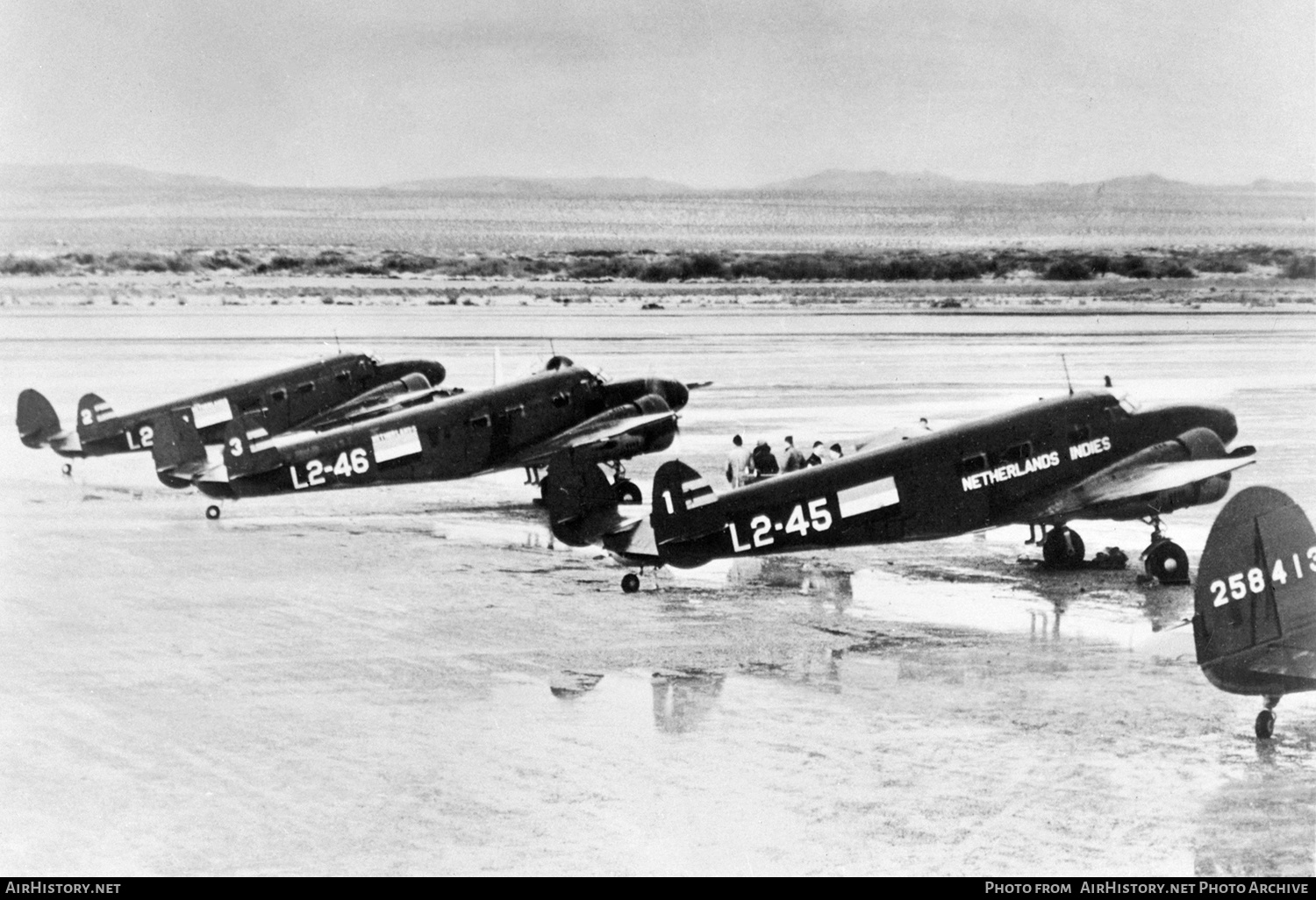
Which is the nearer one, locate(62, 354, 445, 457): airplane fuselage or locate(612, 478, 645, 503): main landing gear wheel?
locate(612, 478, 645, 503): main landing gear wheel

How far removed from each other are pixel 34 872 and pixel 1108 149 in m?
146

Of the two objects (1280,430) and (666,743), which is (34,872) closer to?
(666,743)

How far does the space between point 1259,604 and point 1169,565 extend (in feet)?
24.2

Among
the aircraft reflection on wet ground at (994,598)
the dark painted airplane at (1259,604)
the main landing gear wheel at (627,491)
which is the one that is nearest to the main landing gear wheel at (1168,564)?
the aircraft reflection on wet ground at (994,598)

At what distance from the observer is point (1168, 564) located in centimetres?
2097

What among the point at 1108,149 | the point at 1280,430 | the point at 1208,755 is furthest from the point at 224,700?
the point at 1108,149

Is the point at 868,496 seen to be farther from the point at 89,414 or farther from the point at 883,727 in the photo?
the point at 89,414

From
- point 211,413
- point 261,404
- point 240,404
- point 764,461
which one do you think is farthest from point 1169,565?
point 211,413

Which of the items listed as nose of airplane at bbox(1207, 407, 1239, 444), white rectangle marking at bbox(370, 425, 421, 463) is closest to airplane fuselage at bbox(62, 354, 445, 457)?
white rectangle marking at bbox(370, 425, 421, 463)

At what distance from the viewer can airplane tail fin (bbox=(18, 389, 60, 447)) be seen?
3362 centimetres

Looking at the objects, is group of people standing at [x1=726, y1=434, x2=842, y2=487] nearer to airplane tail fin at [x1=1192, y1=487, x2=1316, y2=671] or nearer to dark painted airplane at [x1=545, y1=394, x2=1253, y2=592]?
dark painted airplane at [x1=545, y1=394, x2=1253, y2=592]

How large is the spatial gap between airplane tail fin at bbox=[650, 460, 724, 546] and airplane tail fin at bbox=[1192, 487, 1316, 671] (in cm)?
752

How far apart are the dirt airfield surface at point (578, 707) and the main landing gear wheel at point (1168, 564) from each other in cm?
48
